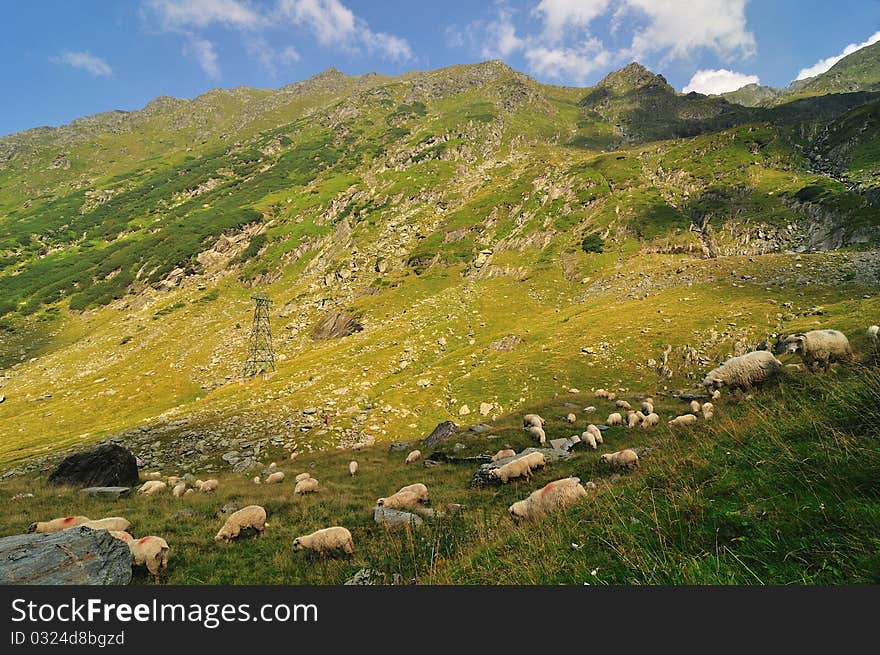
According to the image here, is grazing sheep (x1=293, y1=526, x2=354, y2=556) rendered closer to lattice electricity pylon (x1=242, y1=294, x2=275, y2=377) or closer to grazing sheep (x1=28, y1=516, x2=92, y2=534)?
grazing sheep (x1=28, y1=516, x2=92, y2=534)

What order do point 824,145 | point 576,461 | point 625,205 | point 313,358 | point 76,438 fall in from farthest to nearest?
point 824,145, point 625,205, point 313,358, point 76,438, point 576,461

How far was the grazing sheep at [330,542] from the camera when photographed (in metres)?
10.6

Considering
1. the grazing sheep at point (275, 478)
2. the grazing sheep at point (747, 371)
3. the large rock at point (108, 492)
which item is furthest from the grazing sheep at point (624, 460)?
the large rock at point (108, 492)

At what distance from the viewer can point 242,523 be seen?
524 inches

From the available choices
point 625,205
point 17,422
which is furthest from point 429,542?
point 625,205

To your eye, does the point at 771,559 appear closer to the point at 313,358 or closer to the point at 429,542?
the point at 429,542

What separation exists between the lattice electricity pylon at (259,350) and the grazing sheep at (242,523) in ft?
166

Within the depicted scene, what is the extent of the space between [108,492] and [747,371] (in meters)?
35.4

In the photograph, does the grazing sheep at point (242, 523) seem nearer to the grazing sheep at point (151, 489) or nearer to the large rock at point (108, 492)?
the grazing sheep at point (151, 489)

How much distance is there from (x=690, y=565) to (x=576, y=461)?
13363 millimetres

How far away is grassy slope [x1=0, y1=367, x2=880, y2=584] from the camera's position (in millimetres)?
3908

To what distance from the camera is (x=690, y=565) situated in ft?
13.4

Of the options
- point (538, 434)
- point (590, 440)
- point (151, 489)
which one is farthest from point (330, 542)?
point (151, 489)

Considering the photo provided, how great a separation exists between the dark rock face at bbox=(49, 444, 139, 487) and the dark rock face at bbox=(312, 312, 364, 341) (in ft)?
154
